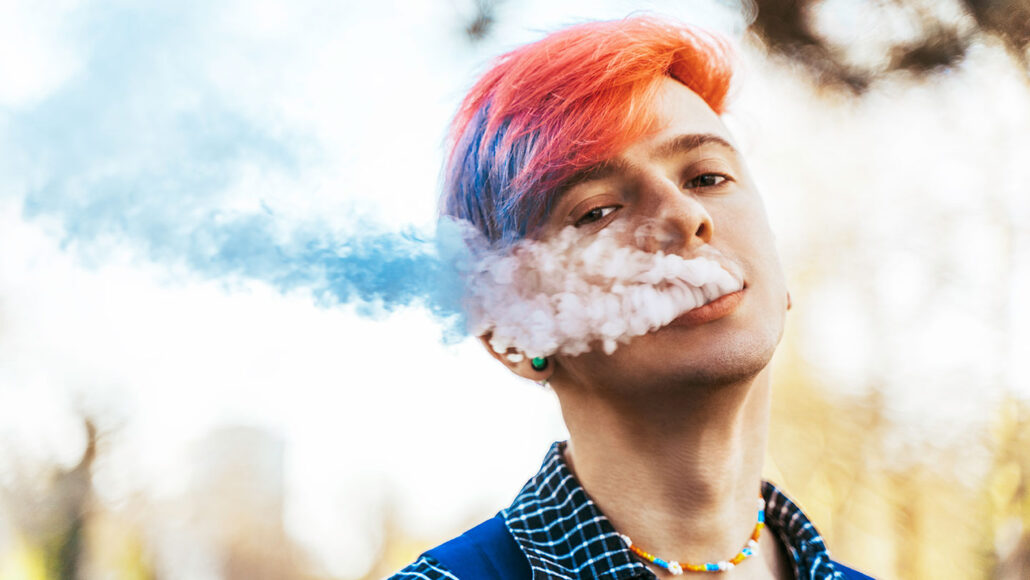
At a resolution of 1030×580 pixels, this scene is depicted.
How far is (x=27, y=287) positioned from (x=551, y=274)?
68.1 inches

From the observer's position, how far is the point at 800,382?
9.85 feet

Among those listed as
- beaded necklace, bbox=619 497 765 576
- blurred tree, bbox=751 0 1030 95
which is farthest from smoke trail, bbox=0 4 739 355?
blurred tree, bbox=751 0 1030 95

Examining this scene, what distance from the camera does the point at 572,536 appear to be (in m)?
1.15

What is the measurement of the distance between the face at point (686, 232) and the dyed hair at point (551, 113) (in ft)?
0.11

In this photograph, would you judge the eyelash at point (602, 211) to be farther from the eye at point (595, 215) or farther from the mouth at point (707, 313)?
the mouth at point (707, 313)

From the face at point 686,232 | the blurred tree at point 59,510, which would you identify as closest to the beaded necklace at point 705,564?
the face at point 686,232

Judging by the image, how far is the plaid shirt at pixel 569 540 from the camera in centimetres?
109

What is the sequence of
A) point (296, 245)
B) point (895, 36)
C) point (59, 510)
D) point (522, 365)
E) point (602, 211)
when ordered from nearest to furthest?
point (296, 245), point (602, 211), point (522, 365), point (59, 510), point (895, 36)

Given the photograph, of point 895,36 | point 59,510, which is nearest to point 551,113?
point 59,510

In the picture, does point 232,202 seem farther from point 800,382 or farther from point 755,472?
point 800,382

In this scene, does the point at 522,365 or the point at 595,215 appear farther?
the point at 522,365

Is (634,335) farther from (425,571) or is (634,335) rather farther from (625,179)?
(425,571)

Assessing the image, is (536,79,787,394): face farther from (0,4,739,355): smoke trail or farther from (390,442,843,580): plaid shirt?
(390,442,843,580): plaid shirt

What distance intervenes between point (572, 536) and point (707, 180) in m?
0.63
